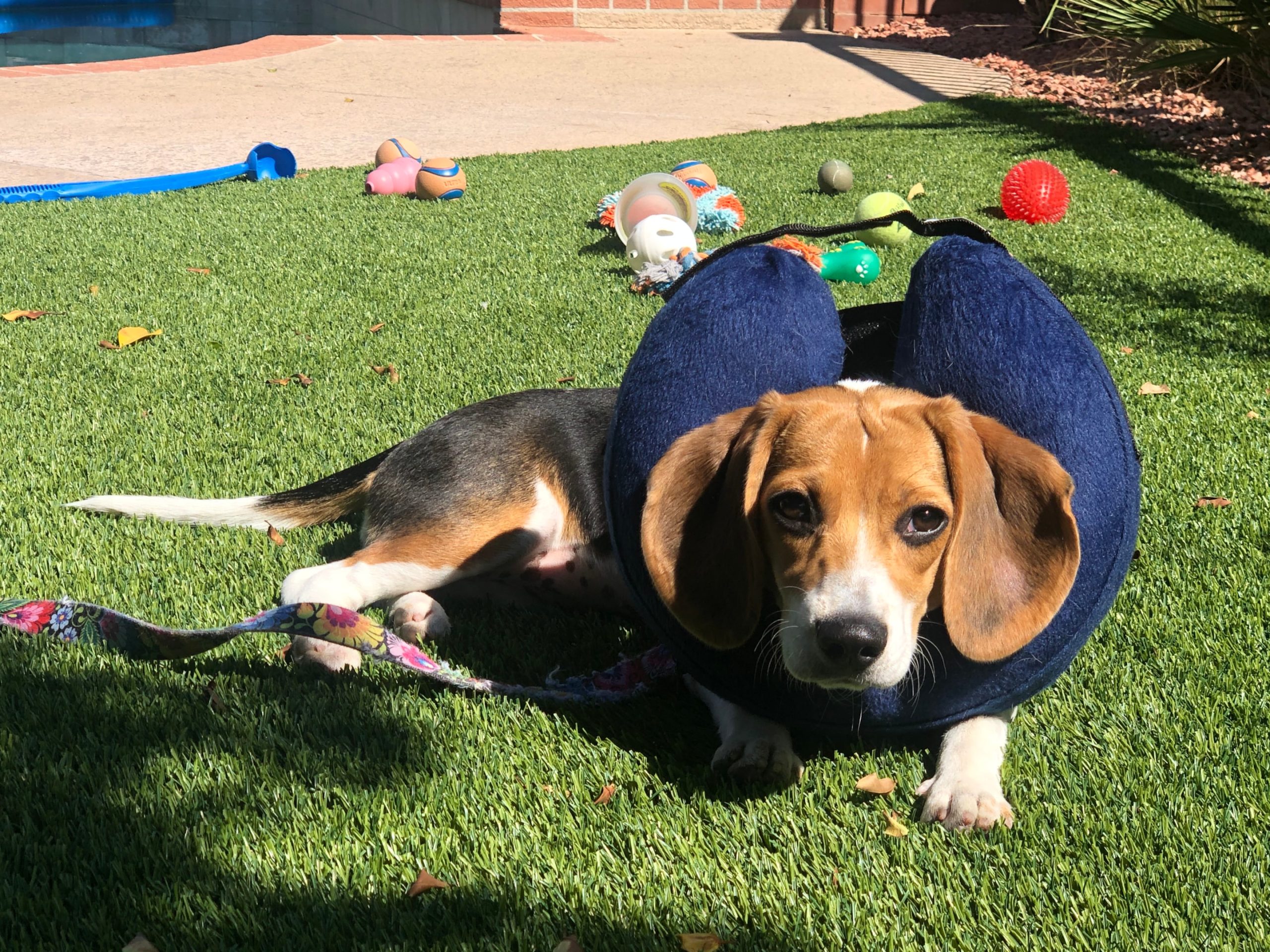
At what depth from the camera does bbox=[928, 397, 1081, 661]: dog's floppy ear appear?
2.80 metres

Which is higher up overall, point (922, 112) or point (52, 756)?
point (922, 112)

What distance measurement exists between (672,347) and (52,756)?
204cm

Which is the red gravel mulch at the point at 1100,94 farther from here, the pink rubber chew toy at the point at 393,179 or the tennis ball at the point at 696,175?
the pink rubber chew toy at the point at 393,179

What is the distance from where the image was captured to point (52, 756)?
3.14 meters

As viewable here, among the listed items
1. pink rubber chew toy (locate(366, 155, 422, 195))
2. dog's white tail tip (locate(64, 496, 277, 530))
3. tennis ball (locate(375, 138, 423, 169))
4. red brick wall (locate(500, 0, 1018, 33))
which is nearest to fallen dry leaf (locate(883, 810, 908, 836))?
dog's white tail tip (locate(64, 496, 277, 530))

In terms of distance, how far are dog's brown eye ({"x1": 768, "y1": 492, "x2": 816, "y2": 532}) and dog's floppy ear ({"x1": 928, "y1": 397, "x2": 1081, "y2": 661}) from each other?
1.18 feet

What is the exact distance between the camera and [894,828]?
A: 2912mm

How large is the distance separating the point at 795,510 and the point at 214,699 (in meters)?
1.84

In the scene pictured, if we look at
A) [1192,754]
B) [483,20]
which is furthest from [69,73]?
[1192,754]

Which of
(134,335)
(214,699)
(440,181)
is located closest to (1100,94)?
(440,181)

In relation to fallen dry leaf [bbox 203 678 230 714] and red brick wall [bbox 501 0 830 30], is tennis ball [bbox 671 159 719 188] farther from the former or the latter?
red brick wall [bbox 501 0 830 30]

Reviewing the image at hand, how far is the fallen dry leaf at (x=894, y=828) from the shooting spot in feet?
9.48

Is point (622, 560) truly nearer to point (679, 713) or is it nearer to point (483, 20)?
point (679, 713)

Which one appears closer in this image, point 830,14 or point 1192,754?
point 1192,754
